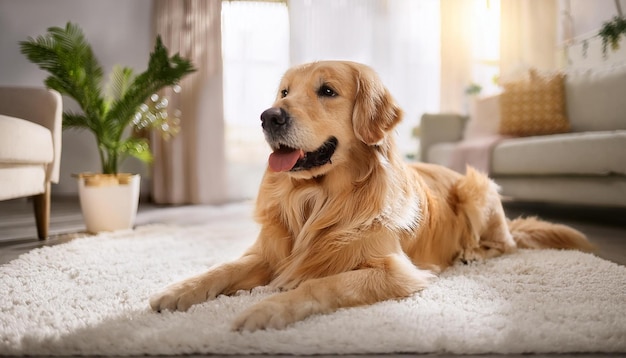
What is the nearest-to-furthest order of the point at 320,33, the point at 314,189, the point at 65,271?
the point at 314,189, the point at 65,271, the point at 320,33

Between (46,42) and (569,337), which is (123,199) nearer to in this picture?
(46,42)

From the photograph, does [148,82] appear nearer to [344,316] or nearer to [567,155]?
[344,316]

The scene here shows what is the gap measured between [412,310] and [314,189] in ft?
1.67

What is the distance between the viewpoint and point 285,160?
4.49 feet

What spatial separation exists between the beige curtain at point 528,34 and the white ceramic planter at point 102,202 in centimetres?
495

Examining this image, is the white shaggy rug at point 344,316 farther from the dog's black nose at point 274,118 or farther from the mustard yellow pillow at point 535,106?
the mustard yellow pillow at point 535,106

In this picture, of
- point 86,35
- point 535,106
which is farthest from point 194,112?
point 535,106

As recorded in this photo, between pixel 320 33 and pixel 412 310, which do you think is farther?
pixel 320 33

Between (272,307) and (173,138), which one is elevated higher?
(173,138)

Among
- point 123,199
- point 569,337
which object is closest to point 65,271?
point 123,199

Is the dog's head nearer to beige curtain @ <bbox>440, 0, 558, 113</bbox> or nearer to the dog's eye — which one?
the dog's eye

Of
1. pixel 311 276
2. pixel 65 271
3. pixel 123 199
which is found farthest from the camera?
pixel 123 199

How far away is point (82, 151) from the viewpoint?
5.44m

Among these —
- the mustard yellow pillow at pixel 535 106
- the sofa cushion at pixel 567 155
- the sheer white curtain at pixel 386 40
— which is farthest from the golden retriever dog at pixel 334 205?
the sheer white curtain at pixel 386 40
